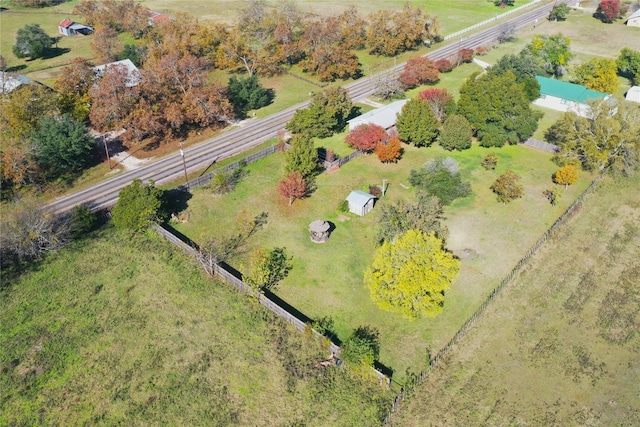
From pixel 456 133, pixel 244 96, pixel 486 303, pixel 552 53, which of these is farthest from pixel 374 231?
pixel 552 53

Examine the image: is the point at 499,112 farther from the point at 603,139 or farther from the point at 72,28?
the point at 72,28

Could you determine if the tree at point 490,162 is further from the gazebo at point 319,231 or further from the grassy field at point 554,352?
the gazebo at point 319,231

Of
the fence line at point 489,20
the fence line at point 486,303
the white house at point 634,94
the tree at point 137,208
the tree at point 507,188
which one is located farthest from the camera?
the fence line at point 489,20

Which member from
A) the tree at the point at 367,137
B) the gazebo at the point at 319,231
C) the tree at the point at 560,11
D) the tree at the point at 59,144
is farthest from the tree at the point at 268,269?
the tree at the point at 560,11

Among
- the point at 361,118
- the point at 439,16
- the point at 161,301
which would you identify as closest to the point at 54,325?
the point at 161,301

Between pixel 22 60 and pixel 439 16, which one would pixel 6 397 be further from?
pixel 439 16

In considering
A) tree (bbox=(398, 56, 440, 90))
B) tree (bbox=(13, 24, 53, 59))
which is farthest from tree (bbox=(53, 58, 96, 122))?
tree (bbox=(398, 56, 440, 90))
